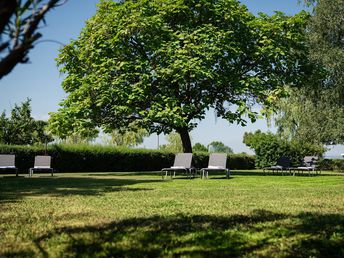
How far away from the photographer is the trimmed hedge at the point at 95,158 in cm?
2658

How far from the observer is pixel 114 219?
5.98 meters

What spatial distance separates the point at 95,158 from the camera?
30.6 metres

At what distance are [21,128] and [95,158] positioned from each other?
15.1 metres

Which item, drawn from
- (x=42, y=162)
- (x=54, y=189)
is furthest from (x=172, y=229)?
(x=42, y=162)

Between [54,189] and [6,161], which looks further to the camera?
[6,161]

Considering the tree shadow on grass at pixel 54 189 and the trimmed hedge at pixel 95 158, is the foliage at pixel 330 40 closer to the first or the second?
the trimmed hedge at pixel 95 158

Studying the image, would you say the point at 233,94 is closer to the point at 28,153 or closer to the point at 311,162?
the point at 311,162

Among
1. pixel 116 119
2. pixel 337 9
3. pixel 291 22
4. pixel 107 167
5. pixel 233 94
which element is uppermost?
pixel 337 9

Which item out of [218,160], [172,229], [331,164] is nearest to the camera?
[172,229]

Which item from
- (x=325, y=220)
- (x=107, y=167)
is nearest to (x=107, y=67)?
(x=107, y=167)

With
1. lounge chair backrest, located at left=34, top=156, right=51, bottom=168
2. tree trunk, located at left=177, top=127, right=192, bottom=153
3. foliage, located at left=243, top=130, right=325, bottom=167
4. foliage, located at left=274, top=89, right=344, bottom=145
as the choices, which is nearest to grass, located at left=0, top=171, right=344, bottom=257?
lounge chair backrest, located at left=34, top=156, right=51, bottom=168

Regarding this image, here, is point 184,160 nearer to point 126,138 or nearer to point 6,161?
point 6,161

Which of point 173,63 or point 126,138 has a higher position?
point 173,63

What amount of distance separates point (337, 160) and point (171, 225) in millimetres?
37346
